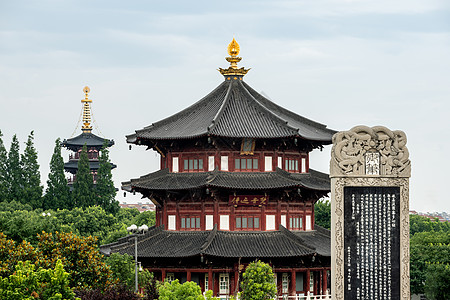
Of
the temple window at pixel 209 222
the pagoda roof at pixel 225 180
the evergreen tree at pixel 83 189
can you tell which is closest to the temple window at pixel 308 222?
the pagoda roof at pixel 225 180

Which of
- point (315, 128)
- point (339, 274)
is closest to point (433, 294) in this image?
point (315, 128)

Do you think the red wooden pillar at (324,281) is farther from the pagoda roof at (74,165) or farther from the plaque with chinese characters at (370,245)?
the pagoda roof at (74,165)

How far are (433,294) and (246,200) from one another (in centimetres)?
1514

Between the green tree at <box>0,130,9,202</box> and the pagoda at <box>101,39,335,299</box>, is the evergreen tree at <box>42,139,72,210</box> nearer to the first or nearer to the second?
the green tree at <box>0,130,9,202</box>

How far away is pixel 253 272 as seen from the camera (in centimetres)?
4881

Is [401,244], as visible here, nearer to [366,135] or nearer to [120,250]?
[366,135]

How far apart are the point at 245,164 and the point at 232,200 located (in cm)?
243

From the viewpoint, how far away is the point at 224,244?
5378 cm

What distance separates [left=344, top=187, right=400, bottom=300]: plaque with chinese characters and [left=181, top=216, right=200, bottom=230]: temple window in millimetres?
25809

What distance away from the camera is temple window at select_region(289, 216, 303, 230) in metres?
56.8

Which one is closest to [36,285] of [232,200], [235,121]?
[232,200]

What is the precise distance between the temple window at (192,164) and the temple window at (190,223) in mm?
2935

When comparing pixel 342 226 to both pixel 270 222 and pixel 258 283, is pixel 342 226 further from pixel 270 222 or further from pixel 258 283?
pixel 270 222

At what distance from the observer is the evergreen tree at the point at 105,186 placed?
9788 centimetres
